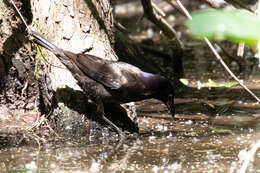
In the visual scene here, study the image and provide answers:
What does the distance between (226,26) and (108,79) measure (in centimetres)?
408

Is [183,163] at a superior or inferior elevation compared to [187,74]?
inferior

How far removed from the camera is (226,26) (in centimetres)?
59

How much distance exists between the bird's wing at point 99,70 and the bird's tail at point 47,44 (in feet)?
0.73

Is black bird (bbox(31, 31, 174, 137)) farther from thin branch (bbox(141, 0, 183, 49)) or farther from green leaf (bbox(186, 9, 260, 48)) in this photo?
green leaf (bbox(186, 9, 260, 48))

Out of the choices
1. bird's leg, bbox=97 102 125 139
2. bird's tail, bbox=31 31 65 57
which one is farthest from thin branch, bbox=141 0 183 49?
bird's leg, bbox=97 102 125 139

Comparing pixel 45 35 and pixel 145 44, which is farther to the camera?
pixel 145 44

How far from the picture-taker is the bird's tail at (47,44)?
14.9 feet

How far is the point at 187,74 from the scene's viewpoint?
809 cm

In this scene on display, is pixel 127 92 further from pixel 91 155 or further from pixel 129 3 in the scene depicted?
pixel 129 3

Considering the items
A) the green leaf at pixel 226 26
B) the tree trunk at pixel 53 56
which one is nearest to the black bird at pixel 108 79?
the tree trunk at pixel 53 56

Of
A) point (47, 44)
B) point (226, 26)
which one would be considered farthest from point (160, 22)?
point (226, 26)

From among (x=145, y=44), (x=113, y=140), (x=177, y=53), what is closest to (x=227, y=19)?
(x=113, y=140)

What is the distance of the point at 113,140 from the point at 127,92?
0.54 meters

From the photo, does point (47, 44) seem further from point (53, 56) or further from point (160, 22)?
point (160, 22)
